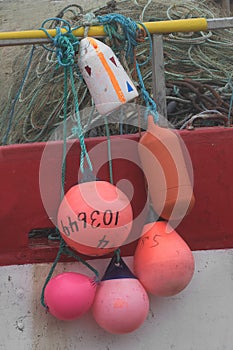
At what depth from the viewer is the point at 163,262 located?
10.3ft

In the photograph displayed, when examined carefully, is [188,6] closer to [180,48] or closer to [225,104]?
[180,48]

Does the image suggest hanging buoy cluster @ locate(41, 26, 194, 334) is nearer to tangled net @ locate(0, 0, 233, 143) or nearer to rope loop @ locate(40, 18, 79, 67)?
rope loop @ locate(40, 18, 79, 67)

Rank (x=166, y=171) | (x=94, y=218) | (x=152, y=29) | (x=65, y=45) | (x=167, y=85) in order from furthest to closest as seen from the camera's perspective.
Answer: (x=167, y=85) → (x=152, y=29) → (x=65, y=45) → (x=166, y=171) → (x=94, y=218)

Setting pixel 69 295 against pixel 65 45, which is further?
pixel 65 45

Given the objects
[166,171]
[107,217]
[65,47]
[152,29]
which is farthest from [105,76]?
[107,217]

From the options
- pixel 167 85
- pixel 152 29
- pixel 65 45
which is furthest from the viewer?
pixel 167 85

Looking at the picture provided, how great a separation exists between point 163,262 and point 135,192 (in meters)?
0.52

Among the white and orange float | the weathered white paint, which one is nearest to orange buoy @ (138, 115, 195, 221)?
the white and orange float

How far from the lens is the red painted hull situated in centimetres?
346

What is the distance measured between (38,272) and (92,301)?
1.40 feet

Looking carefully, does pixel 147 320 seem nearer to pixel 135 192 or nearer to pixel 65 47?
pixel 135 192

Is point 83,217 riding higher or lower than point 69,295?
higher

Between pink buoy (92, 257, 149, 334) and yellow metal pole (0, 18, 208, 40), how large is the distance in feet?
4.43

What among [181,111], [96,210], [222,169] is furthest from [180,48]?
[96,210]
